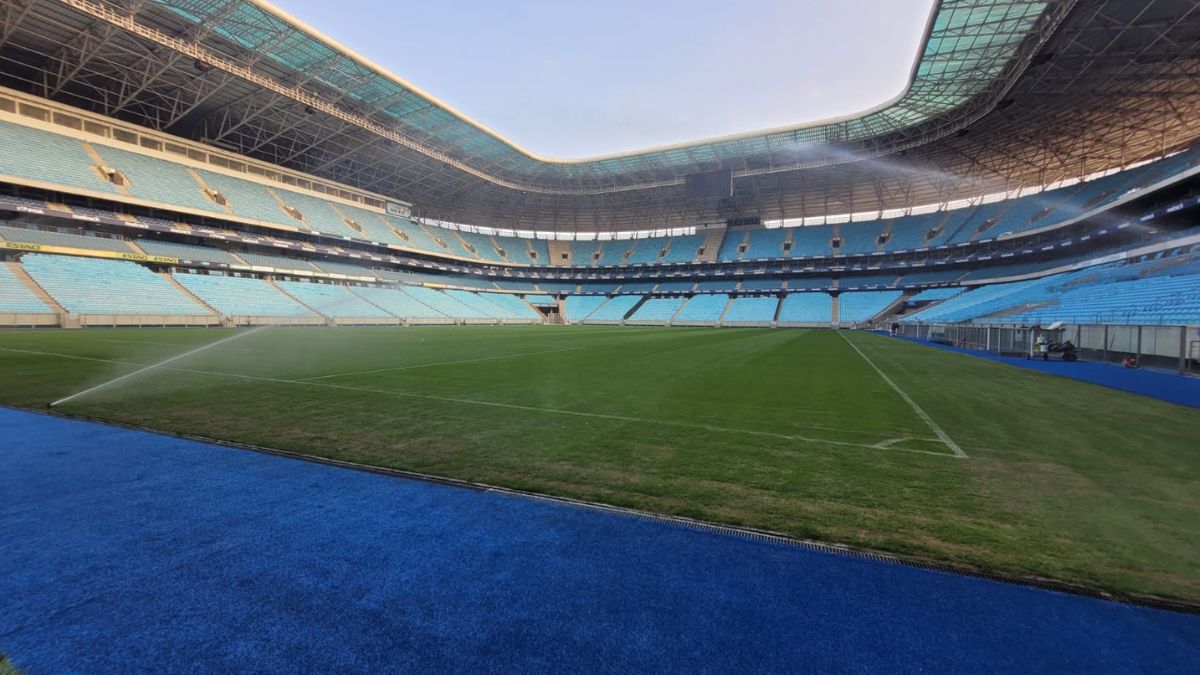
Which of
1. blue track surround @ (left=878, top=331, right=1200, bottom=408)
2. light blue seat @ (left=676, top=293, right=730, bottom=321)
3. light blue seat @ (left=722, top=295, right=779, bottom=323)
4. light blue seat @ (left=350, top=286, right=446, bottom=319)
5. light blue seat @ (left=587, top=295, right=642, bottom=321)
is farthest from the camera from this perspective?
light blue seat @ (left=587, top=295, right=642, bottom=321)

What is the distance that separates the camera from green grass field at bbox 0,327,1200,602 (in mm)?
3545

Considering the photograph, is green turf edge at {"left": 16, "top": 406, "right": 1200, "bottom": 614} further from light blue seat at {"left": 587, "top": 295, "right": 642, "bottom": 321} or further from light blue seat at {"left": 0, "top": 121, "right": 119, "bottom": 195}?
light blue seat at {"left": 587, "top": 295, "right": 642, "bottom": 321}

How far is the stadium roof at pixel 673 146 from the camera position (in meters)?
Answer: 25.3

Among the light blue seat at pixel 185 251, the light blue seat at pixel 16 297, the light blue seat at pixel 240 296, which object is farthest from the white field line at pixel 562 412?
the light blue seat at pixel 185 251

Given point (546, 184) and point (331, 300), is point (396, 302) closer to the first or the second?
point (331, 300)

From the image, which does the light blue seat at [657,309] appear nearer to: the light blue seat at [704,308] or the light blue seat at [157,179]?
the light blue seat at [704,308]

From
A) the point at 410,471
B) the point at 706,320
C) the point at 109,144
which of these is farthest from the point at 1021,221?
the point at 109,144

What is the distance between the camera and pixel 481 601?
2553 mm

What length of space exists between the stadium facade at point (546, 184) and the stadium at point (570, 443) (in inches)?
13.9

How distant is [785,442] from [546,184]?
5894 centimetres

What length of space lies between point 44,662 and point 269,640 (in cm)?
83

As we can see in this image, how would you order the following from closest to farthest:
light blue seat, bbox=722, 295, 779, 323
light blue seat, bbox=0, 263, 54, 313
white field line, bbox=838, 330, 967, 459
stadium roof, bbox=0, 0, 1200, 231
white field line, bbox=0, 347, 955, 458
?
white field line, bbox=838, 330, 967, 459 < white field line, bbox=0, 347, 955, 458 < stadium roof, bbox=0, 0, 1200, 231 < light blue seat, bbox=0, 263, 54, 313 < light blue seat, bbox=722, 295, 779, 323

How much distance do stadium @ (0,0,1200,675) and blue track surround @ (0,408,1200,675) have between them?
0.02m

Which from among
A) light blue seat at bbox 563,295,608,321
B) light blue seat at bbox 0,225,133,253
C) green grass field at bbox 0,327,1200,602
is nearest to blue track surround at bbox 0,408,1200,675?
green grass field at bbox 0,327,1200,602
